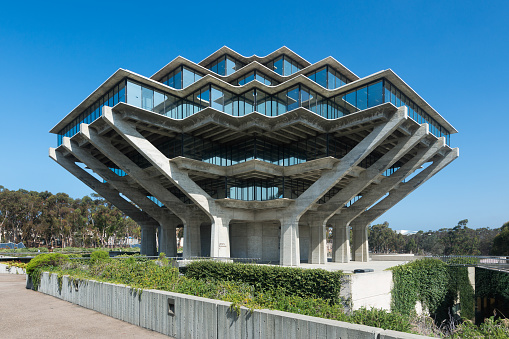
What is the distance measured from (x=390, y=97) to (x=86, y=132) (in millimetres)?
30144

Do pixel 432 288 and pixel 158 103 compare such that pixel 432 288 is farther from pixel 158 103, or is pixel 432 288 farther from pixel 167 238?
pixel 167 238

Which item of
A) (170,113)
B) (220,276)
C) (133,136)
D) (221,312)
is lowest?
(220,276)

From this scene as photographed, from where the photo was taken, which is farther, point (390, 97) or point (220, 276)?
point (390, 97)

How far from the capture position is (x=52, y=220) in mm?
88812

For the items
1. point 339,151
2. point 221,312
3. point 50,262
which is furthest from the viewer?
point 339,151

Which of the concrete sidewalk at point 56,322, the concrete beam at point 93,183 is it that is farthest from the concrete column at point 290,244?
the concrete sidewalk at point 56,322

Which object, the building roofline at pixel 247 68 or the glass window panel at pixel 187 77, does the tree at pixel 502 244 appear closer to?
the building roofline at pixel 247 68

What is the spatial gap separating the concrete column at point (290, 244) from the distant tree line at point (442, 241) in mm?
77567

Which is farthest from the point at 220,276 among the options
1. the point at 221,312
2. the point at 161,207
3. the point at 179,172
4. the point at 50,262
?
the point at 161,207

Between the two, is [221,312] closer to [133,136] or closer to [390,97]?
[133,136]

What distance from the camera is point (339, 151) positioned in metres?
40.4

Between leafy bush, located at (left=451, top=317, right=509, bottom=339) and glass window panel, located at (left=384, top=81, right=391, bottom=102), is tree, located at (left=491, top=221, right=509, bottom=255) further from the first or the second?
leafy bush, located at (left=451, top=317, right=509, bottom=339)

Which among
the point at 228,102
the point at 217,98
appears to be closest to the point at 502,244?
the point at 228,102

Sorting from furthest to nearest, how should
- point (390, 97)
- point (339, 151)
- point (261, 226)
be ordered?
point (261, 226), point (339, 151), point (390, 97)
